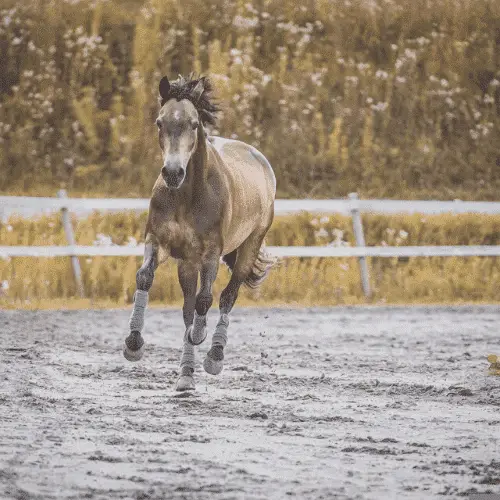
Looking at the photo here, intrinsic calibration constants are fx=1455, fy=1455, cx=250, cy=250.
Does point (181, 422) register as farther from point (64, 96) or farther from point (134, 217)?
point (64, 96)

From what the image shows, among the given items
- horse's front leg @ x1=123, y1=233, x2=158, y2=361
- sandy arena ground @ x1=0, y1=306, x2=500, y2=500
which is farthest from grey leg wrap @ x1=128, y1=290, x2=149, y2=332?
sandy arena ground @ x1=0, y1=306, x2=500, y2=500

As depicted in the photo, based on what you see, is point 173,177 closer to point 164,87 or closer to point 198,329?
point 164,87

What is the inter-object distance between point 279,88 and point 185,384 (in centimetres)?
1747

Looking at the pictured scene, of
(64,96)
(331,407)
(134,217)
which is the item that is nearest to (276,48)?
(64,96)

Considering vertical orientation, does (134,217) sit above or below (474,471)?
below

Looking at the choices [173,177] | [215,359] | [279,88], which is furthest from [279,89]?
[173,177]

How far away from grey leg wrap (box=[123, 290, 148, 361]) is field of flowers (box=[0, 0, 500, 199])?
14773 millimetres

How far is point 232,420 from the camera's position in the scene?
8219 mm

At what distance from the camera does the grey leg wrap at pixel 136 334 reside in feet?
29.7

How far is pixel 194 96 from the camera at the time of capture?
9320 millimetres

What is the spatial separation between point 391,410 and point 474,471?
2213mm

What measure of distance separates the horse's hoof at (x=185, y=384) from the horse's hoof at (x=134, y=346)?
52 centimetres

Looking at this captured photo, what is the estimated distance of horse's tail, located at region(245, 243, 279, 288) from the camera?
11.7m

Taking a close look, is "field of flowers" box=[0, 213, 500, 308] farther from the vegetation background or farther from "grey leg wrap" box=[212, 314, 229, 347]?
"grey leg wrap" box=[212, 314, 229, 347]
